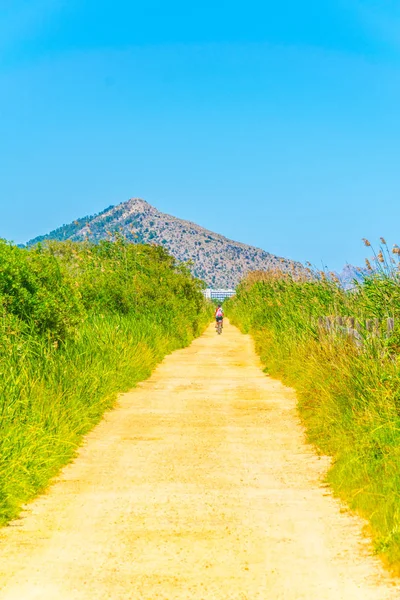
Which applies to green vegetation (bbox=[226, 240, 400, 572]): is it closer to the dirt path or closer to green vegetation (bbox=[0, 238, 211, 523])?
the dirt path

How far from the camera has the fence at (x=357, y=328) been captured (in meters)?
11.7

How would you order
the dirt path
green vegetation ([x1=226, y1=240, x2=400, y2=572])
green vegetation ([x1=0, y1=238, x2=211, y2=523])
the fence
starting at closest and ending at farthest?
the dirt path → green vegetation ([x1=226, y1=240, x2=400, y2=572]) → green vegetation ([x1=0, y1=238, x2=211, y2=523]) → the fence

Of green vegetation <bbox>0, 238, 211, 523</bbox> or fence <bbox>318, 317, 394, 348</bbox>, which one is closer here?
green vegetation <bbox>0, 238, 211, 523</bbox>

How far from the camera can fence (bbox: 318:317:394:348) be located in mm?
11734

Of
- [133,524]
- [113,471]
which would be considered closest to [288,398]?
[113,471]

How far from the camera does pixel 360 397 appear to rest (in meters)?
10.4

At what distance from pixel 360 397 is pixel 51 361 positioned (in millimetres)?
4610

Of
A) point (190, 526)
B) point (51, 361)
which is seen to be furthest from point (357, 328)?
point (190, 526)

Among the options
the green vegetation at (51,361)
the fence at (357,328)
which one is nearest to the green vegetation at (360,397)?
the fence at (357,328)

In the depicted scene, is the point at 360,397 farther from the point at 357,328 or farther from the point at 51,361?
the point at 51,361

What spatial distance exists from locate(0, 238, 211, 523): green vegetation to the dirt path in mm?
329

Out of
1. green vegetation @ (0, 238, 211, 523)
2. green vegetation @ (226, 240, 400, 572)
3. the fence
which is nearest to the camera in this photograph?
green vegetation @ (226, 240, 400, 572)

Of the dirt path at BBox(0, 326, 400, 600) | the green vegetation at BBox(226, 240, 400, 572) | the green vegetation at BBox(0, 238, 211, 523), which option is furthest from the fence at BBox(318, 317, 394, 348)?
the green vegetation at BBox(0, 238, 211, 523)

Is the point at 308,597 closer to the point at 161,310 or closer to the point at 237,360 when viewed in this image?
the point at 237,360
